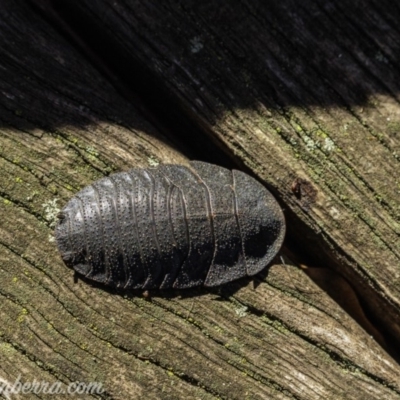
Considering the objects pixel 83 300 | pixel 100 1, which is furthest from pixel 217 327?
pixel 100 1

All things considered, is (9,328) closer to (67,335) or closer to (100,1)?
(67,335)

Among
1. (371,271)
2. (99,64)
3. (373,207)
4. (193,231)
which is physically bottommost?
(193,231)

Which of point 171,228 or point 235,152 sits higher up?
point 235,152
